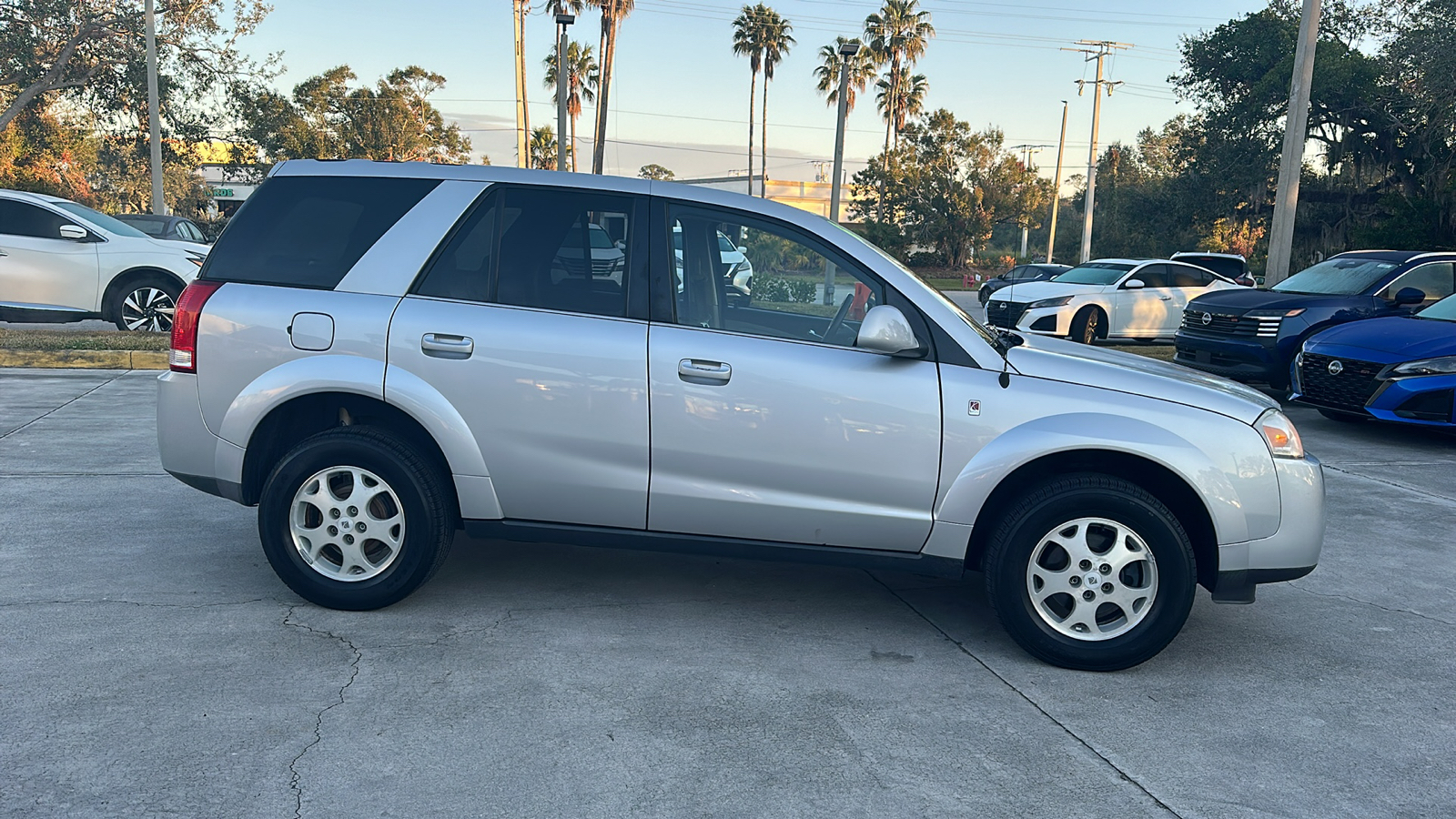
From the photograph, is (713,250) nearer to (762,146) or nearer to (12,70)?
(12,70)

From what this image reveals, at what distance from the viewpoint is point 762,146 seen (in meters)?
67.2

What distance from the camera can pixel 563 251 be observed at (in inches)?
174

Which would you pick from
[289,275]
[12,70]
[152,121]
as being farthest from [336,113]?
[289,275]

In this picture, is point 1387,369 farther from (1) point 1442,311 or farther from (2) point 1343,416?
(1) point 1442,311

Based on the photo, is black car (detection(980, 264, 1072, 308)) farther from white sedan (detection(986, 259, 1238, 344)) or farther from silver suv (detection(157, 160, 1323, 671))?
silver suv (detection(157, 160, 1323, 671))

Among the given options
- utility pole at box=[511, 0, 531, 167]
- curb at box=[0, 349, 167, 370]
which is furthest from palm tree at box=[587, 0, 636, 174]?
curb at box=[0, 349, 167, 370]

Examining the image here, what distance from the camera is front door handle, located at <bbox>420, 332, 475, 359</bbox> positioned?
4.28 m

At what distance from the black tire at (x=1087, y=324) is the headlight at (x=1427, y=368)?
8.06m

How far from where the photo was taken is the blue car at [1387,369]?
28.9 ft

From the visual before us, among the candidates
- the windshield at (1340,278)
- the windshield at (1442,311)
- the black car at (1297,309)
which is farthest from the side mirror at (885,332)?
the windshield at (1340,278)

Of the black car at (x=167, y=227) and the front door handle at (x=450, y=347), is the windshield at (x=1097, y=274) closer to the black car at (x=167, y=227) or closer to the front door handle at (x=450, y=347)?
the black car at (x=167, y=227)

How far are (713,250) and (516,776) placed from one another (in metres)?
2.24

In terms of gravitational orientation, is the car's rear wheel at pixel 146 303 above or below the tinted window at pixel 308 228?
below

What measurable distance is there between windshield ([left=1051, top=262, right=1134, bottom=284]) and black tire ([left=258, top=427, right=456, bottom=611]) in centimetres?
1563
